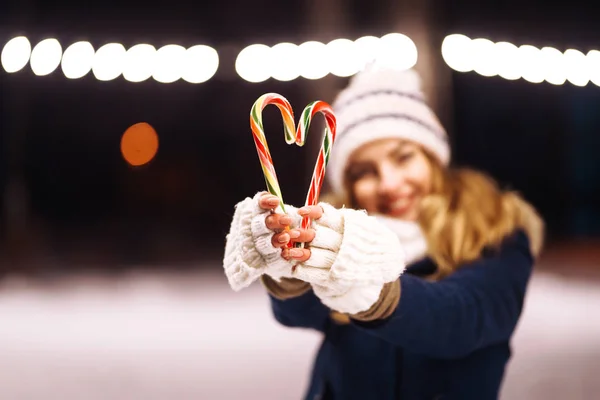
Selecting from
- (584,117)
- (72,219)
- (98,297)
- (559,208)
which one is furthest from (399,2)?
(72,219)

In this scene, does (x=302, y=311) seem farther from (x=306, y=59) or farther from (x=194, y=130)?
(x=194, y=130)

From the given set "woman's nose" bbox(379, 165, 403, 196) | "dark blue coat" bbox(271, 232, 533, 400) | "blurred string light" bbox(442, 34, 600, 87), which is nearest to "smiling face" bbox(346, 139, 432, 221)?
"woman's nose" bbox(379, 165, 403, 196)

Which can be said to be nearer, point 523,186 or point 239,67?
point 239,67

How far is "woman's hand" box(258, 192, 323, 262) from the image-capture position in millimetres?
698

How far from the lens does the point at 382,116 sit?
1212mm

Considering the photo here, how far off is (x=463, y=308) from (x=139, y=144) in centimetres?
507

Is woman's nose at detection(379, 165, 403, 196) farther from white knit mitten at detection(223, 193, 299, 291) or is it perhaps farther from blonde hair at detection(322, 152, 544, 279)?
white knit mitten at detection(223, 193, 299, 291)

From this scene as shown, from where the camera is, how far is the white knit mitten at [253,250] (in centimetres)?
71

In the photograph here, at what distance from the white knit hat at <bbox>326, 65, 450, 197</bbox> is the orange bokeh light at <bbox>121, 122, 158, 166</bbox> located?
420 cm

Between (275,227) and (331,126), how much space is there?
191 mm

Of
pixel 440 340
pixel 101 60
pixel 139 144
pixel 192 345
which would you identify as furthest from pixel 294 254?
pixel 139 144

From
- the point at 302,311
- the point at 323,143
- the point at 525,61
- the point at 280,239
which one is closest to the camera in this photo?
the point at 280,239

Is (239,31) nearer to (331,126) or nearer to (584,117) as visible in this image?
(584,117)

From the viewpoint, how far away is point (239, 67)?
98.7 inches
